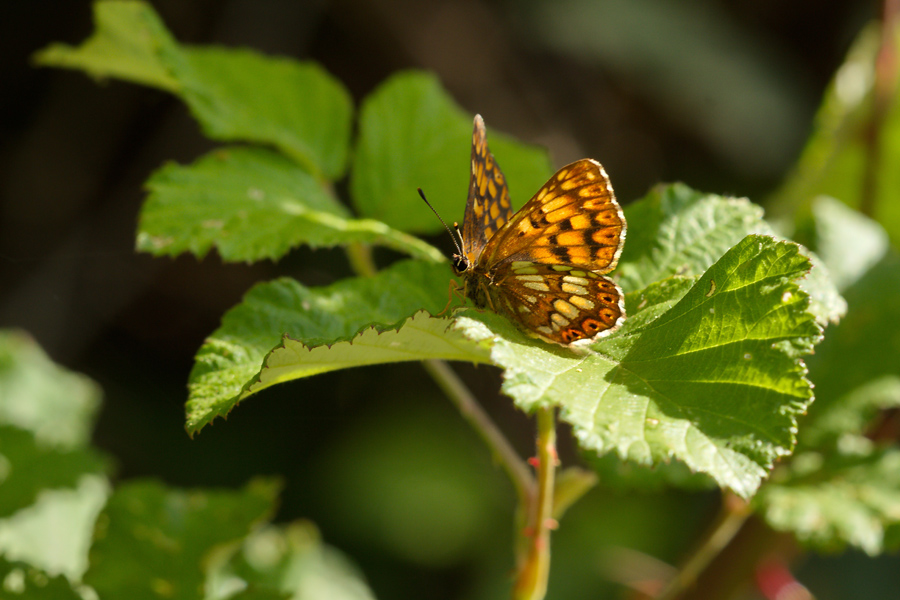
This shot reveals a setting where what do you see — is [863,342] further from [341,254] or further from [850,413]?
[341,254]

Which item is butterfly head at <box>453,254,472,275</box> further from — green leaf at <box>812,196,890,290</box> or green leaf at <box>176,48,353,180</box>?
green leaf at <box>812,196,890,290</box>

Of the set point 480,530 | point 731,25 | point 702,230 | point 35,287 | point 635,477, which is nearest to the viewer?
point 702,230

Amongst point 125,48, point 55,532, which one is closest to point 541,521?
point 125,48

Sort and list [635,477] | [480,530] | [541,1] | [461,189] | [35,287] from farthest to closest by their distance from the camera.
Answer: [541,1] → [480,530] → [35,287] → [461,189] → [635,477]

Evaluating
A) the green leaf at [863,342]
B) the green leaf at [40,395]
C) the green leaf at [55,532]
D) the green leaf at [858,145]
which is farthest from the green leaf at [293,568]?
the green leaf at [858,145]

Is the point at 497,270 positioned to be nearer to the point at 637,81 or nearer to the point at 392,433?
the point at 392,433

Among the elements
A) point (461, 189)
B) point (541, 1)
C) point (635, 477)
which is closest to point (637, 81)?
point (541, 1)

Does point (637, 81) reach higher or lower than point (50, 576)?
higher
